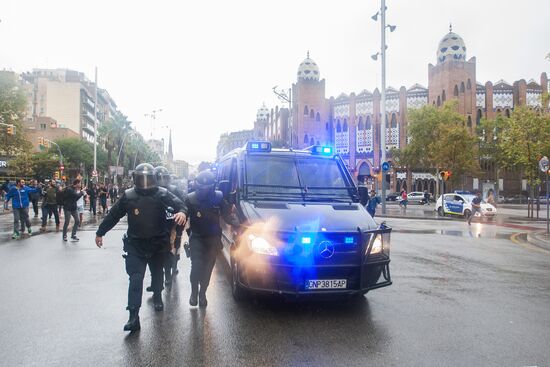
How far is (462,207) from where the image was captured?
26.3m

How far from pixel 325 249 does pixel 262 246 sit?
726mm

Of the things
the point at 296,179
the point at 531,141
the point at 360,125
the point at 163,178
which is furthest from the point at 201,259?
the point at 360,125

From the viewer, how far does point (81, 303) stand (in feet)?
19.3

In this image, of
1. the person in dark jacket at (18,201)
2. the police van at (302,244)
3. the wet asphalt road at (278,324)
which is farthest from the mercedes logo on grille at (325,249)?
the person in dark jacket at (18,201)

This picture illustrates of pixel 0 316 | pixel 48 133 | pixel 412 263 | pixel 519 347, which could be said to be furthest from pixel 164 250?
pixel 48 133

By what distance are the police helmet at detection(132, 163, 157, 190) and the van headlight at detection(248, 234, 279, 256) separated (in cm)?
131

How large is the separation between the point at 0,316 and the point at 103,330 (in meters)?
1.49

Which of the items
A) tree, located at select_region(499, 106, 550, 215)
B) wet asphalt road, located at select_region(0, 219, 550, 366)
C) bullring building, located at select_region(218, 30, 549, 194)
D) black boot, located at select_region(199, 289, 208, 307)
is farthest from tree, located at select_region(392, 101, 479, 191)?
black boot, located at select_region(199, 289, 208, 307)

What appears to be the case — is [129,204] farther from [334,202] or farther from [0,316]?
[334,202]

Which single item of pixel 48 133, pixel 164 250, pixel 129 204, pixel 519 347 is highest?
pixel 48 133

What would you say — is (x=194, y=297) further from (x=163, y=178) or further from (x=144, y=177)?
(x=163, y=178)

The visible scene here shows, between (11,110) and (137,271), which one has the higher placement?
(11,110)

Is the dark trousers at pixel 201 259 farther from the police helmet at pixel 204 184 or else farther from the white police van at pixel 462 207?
the white police van at pixel 462 207

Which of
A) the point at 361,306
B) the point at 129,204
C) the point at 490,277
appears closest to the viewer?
the point at 129,204
